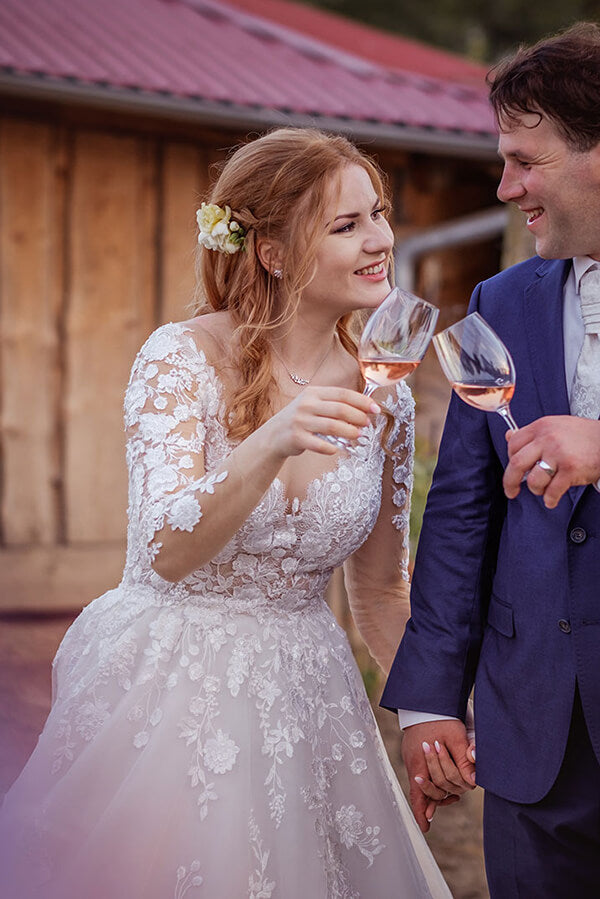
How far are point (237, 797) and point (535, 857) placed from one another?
670 mm

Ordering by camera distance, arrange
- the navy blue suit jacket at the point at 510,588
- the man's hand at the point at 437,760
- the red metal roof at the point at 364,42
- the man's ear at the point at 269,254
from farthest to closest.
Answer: the red metal roof at the point at 364,42
the man's ear at the point at 269,254
the man's hand at the point at 437,760
the navy blue suit jacket at the point at 510,588

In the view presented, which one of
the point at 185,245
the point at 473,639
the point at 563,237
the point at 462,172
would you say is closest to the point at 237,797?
the point at 473,639

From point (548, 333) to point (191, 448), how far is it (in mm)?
850

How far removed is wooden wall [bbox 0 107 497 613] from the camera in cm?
668

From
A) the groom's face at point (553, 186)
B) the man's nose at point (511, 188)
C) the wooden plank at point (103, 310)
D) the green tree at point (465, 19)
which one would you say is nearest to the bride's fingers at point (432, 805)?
the groom's face at point (553, 186)

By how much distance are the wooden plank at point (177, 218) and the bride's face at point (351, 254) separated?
4.23 meters

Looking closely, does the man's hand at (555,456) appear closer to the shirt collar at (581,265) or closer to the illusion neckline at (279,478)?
the shirt collar at (581,265)

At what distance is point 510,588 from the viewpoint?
8.05 feet

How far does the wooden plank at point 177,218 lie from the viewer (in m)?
6.97

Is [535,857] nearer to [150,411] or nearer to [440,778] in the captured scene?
[440,778]

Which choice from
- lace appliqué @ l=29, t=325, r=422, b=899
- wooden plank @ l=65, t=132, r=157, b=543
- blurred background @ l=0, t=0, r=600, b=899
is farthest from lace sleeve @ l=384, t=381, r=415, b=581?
wooden plank @ l=65, t=132, r=157, b=543

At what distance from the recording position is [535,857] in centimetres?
240

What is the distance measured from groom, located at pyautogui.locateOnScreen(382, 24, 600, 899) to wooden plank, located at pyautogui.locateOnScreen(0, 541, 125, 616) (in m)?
4.49

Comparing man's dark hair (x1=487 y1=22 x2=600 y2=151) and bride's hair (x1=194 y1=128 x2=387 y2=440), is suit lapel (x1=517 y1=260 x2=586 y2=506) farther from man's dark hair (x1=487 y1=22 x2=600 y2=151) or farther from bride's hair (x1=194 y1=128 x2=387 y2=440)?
bride's hair (x1=194 y1=128 x2=387 y2=440)
